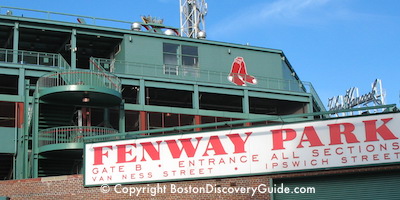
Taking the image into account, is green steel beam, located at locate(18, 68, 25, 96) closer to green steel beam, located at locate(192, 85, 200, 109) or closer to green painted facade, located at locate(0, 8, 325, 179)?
green painted facade, located at locate(0, 8, 325, 179)

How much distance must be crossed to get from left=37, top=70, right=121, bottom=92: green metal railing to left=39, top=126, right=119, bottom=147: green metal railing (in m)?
2.21

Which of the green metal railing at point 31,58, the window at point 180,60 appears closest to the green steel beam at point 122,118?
the green metal railing at point 31,58

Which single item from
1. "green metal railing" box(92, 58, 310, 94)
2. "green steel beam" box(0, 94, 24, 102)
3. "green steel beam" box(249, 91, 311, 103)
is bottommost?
"green steel beam" box(0, 94, 24, 102)

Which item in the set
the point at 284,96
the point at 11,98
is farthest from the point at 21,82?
the point at 284,96

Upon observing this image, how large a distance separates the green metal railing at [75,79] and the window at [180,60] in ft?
22.5

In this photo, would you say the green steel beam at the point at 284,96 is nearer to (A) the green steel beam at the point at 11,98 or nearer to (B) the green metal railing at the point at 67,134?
(B) the green metal railing at the point at 67,134

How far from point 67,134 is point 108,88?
296 centimetres

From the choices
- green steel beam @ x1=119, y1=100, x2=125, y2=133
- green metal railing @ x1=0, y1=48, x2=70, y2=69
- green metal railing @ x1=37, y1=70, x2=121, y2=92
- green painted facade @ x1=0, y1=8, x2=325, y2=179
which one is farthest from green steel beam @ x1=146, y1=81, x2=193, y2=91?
green metal railing @ x1=0, y1=48, x2=70, y2=69

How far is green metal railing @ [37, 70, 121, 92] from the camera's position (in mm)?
28016

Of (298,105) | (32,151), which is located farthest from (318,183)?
(298,105)

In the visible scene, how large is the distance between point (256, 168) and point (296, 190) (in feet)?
4.44

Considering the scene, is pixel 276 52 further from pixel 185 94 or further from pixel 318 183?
pixel 318 183

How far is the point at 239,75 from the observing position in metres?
37.5

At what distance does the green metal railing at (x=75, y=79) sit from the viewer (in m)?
28.0
